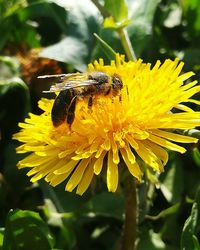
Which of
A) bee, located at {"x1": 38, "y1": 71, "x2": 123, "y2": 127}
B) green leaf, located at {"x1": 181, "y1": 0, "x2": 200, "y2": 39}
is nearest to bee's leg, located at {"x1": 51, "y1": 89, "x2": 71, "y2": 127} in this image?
bee, located at {"x1": 38, "y1": 71, "x2": 123, "y2": 127}

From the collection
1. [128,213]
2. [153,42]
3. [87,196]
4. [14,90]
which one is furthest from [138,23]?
[128,213]

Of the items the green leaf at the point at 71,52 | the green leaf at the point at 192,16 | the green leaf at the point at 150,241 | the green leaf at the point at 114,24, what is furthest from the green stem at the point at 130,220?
the green leaf at the point at 192,16

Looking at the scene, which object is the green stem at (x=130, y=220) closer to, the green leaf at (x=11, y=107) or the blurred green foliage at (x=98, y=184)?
the blurred green foliage at (x=98, y=184)

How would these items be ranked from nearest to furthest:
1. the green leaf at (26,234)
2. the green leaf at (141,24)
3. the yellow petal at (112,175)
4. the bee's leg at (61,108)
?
1. the yellow petal at (112,175)
2. the bee's leg at (61,108)
3. the green leaf at (26,234)
4. the green leaf at (141,24)

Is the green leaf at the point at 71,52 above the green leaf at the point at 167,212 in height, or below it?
above

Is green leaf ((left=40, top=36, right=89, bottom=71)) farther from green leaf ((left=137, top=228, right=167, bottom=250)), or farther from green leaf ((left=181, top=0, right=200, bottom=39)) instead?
green leaf ((left=137, top=228, right=167, bottom=250))

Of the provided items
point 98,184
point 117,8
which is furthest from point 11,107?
point 117,8
